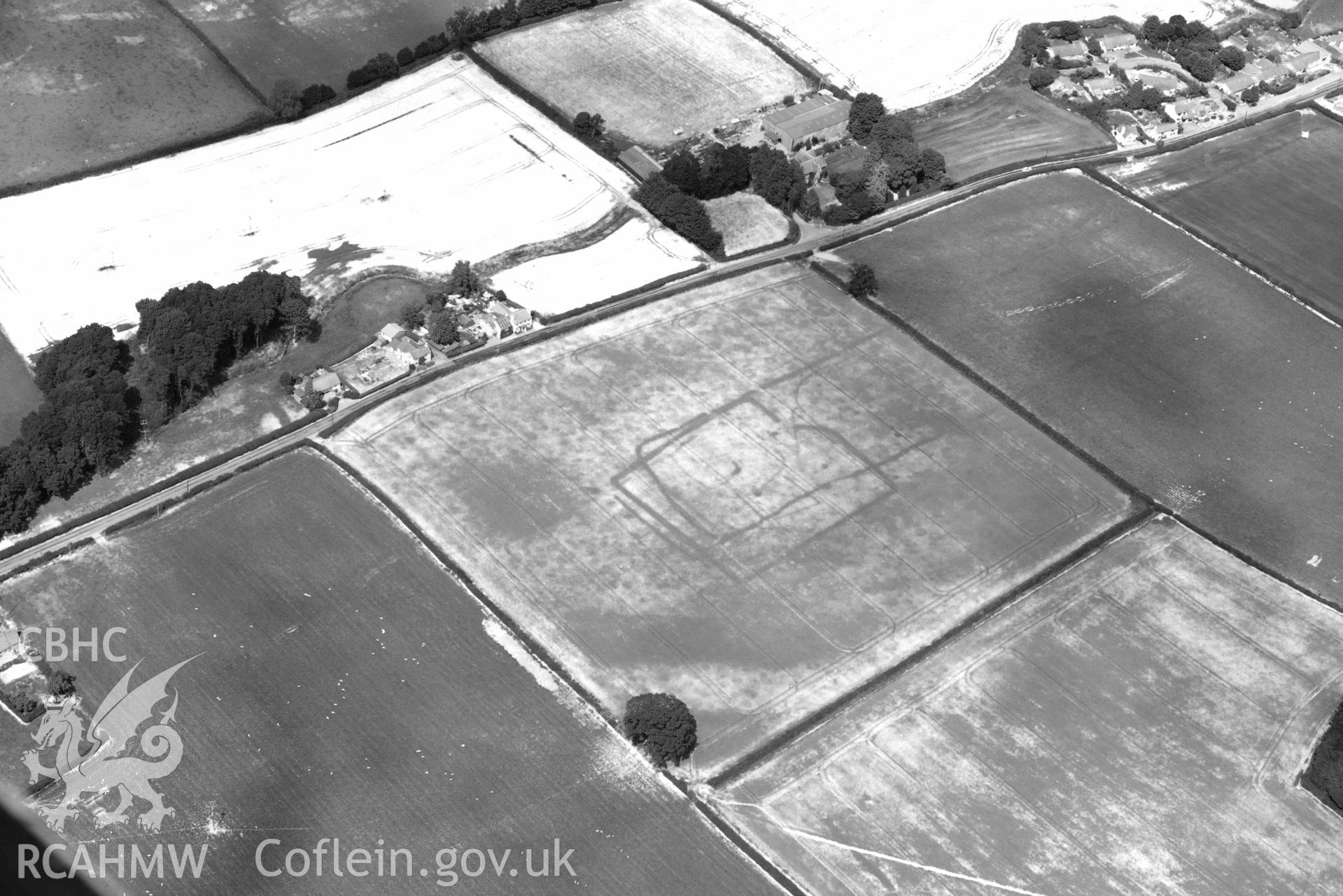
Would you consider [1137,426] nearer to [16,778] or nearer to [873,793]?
[873,793]

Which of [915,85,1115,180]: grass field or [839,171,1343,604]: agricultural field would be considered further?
[915,85,1115,180]: grass field

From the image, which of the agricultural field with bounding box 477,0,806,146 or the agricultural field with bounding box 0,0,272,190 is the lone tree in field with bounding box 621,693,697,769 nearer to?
the agricultural field with bounding box 477,0,806,146

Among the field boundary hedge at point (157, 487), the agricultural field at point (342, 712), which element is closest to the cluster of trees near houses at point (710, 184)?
the field boundary hedge at point (157, 487)

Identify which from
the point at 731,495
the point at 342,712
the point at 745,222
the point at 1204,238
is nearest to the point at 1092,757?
the point at 731,495

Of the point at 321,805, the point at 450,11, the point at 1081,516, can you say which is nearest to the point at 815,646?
the point at 1081,516

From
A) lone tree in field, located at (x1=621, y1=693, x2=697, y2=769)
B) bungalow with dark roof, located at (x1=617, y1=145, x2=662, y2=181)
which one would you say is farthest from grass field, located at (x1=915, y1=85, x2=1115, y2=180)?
lone tree in field, located at (x1=621, y1=693, x2=697, y2=769)
